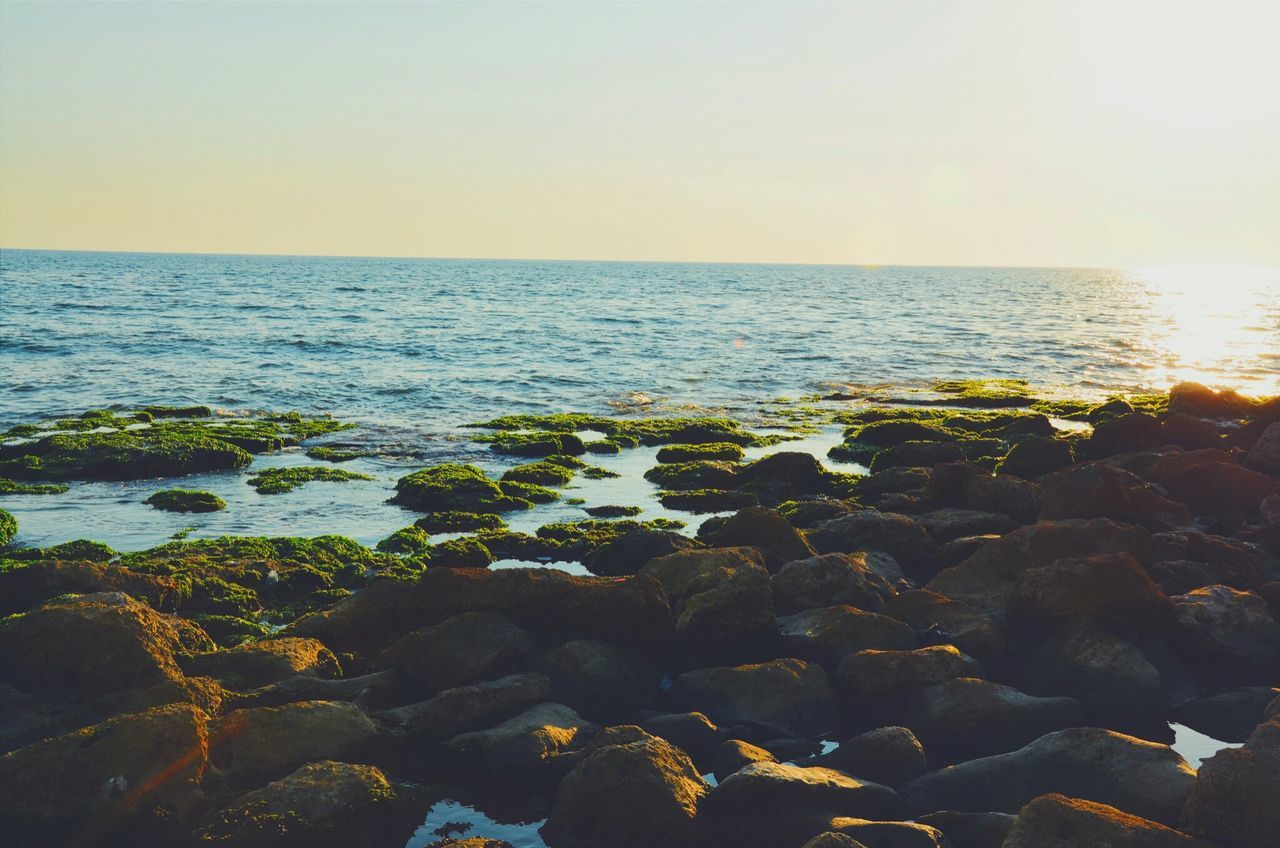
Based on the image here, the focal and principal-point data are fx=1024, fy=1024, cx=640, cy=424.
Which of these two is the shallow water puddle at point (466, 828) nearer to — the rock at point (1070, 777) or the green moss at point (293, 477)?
the rock at point (1070, 777)

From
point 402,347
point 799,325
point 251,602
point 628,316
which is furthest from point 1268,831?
point 628,316

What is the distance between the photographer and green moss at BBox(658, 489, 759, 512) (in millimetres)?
20547

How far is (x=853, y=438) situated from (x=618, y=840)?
21634 millimetres

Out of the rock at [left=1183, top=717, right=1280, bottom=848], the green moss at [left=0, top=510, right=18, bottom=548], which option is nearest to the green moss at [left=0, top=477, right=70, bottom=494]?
the green moss at [left=0, top=510, right=18, bottom=548]

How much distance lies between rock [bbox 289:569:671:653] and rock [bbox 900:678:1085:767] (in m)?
3.08

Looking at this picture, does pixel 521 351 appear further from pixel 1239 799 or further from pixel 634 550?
pixel 1239 799

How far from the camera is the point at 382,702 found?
1005cm

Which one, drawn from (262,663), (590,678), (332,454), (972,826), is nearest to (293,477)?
(332,454)

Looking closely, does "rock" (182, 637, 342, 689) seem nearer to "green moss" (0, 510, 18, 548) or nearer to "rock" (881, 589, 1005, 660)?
"rock" (881, 589, 1005, 660)

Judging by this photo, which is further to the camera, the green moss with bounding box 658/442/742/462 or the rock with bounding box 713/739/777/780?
the green moss with bounding box 658/442/742/462

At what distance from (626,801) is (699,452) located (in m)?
18.1

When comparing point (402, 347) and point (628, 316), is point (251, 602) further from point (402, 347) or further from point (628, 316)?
point (628, 316)

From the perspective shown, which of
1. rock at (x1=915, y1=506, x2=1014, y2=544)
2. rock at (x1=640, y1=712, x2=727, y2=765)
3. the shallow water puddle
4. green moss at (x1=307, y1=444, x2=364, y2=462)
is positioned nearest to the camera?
the shallow water puddle

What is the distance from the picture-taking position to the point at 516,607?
1152 cm
